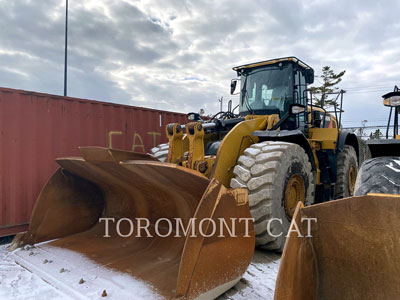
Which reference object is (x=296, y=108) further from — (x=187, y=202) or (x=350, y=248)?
(x=350, y=248)

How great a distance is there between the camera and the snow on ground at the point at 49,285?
272cm

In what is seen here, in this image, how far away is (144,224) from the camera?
3873mm

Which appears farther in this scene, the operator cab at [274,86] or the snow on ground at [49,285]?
the operator cab at [274,86]

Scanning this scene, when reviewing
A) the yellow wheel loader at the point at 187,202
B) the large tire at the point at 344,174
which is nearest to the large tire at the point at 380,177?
the yellow wheel loader at the point at 187,202

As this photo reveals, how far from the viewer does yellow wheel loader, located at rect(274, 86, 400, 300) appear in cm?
167

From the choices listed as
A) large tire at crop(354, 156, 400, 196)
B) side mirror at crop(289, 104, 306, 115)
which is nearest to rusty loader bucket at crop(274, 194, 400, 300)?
large tire at crop(354, 156, 400, 196)

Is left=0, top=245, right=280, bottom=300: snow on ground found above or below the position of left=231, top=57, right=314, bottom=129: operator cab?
below

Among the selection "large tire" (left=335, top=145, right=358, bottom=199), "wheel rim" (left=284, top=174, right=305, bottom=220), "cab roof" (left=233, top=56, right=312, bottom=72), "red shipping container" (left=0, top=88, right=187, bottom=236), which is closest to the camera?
"wheel rim" (left=284, top=174, right=305, bottom=220)

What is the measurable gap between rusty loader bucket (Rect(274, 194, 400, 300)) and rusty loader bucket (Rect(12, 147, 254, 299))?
78cm

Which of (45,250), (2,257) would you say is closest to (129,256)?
(45,250)

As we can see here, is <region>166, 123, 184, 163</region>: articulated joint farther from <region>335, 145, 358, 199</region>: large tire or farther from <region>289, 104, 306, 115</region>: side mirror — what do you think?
<region>335, 145, 358, 199</region>: large tire

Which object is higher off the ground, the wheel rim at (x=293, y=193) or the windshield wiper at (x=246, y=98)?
the windshield wiper at (x=246, y=98)

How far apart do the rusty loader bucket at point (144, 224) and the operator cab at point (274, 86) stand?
250cm

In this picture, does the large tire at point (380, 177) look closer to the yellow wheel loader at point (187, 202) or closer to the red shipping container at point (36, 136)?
the yellow wheel loader at point (187, 202)
